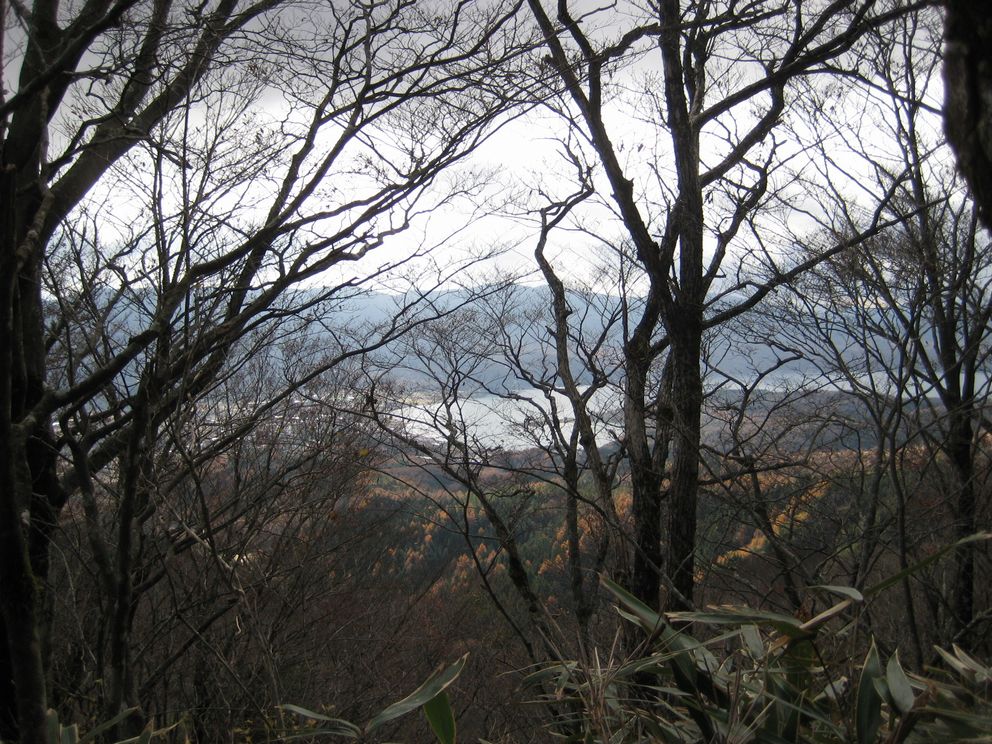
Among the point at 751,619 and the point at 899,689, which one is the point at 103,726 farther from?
the point at 899,689

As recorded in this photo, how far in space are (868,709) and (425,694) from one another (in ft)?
2.68

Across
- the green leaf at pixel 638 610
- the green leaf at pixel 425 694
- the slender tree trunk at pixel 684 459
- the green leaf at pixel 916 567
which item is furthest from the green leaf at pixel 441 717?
the slender tree trunk at pixel 684 459

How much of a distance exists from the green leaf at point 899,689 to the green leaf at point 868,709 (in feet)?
0.10

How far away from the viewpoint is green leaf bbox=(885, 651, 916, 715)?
4.01 ft

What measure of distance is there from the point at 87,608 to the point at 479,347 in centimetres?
511

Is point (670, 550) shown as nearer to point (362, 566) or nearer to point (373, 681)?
point (373, 681)

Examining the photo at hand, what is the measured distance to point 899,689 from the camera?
4.15 ft

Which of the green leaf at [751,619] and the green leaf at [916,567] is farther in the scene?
the green leaf at [751,619]

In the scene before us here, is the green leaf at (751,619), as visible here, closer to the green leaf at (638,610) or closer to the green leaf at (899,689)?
the green leaf at (638,610)

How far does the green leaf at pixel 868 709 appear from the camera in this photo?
1279 mm

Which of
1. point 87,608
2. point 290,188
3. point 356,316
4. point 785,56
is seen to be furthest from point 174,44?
point 87,608

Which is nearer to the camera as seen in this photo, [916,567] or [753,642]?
[916,567]

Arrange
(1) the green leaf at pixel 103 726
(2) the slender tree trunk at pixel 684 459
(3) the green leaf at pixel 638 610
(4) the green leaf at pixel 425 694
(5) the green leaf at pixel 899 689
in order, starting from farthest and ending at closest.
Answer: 1. (2) the slender tree trunk at pixel 684 459
2. (1) the green leaf at pixel 103 726
3. (3) the green leaf at pixel 638 610
4. (4) the green leaf at pixel 425 694
5. (5) the green leaf at pixel 899 689

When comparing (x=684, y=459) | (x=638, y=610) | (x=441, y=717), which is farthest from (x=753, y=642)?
(x=684, y=459)
